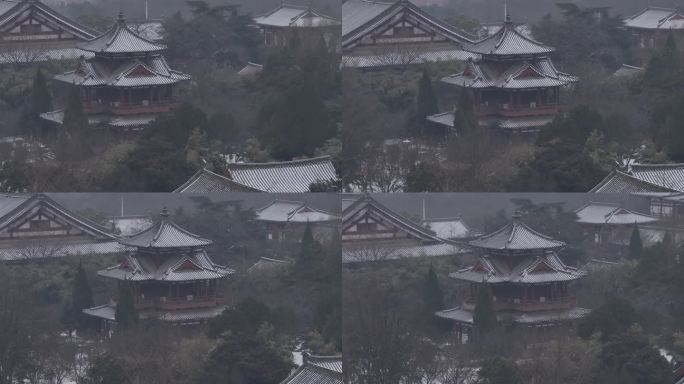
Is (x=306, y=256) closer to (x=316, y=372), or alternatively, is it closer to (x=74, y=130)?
(x=316, y=372)

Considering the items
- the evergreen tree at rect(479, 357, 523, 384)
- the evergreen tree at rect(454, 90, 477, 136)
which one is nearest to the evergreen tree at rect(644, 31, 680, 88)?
the evergreen tree at rect(454, 90, 477, 136)

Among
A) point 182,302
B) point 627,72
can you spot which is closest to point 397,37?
point 627,72

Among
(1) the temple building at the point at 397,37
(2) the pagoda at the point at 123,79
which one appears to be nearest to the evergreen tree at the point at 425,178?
(1) the temple building at the point at 397,37

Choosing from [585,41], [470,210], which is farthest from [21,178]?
[585,41]

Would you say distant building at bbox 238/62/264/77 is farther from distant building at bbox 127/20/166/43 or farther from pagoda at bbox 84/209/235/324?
pagoda at bbox 84/209/235/324

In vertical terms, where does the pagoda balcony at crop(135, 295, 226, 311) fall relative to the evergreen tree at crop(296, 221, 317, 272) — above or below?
below

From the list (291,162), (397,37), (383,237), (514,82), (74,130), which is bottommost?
(383,237)
